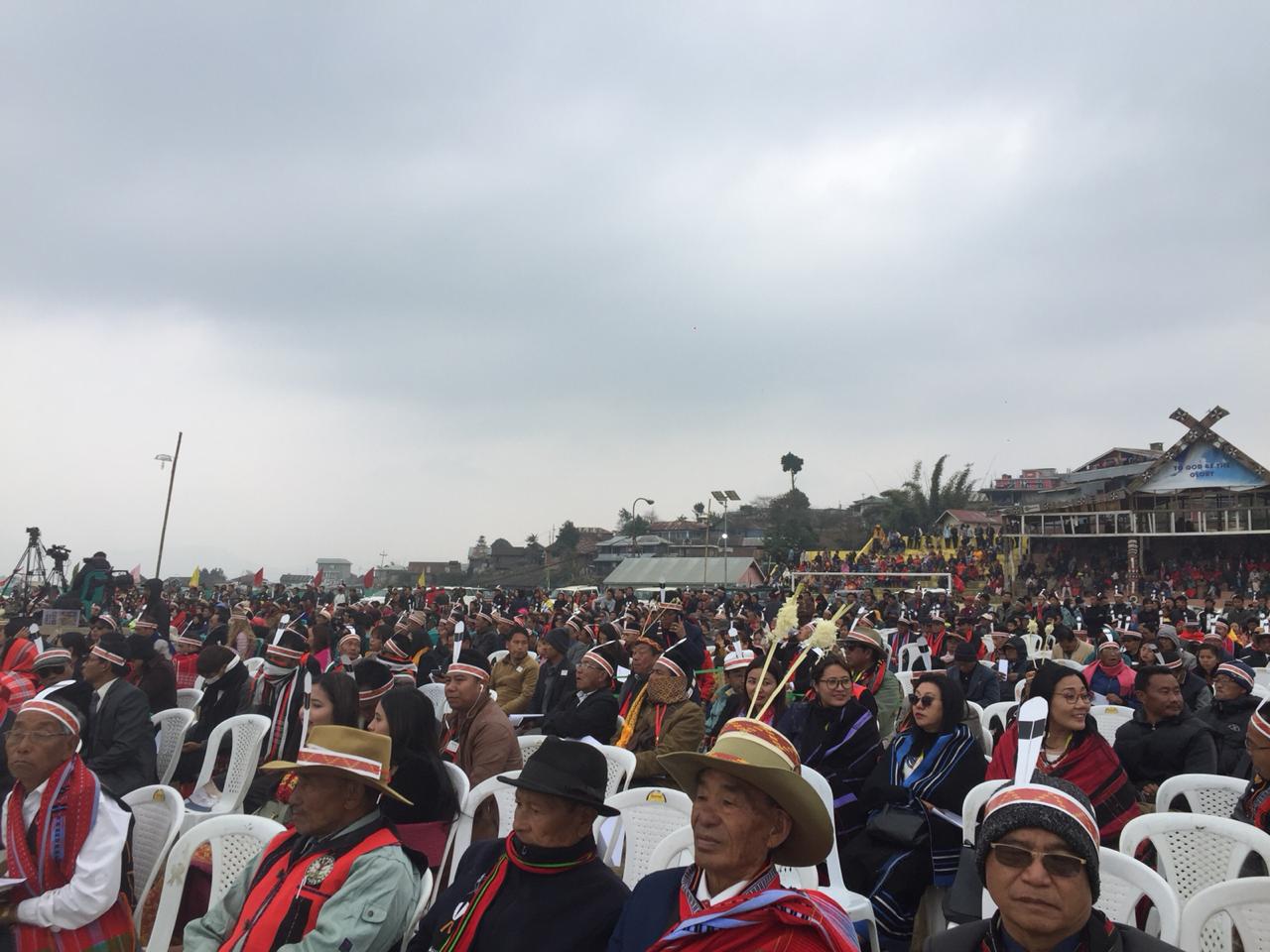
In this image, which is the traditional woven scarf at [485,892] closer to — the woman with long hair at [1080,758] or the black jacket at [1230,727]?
the woman with long hair at [1080,758]

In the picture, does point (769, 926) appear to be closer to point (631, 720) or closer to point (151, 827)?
point (151, 827)

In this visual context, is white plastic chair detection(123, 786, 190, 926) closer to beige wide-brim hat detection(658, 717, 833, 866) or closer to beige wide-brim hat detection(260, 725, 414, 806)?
beige wide-brim hat detection(260, 725, 414, 806)

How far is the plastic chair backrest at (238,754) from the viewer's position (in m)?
5.64

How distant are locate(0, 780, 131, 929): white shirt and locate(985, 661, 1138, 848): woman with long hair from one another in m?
3.89

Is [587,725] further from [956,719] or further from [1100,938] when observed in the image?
[1100,938]

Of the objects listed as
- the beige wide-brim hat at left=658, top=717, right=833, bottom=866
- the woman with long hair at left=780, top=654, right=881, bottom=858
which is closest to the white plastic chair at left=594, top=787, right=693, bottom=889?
the woman with long hair at left=780, top=654, right=881, bottom=858

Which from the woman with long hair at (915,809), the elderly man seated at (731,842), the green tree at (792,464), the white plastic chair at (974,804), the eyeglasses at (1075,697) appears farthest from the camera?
the green tree at (792,464)

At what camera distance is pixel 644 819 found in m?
3.99

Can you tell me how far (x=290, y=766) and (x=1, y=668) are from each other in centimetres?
684

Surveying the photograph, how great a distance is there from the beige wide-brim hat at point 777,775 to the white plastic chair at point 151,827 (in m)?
2.66

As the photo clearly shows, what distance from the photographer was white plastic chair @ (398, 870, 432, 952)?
2.89m

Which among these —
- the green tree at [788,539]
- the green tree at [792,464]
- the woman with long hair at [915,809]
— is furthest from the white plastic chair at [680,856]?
the green tree at [792,464]

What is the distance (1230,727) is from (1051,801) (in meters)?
4.78

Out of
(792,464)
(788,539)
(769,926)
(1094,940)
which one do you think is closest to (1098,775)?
(1094,940)
